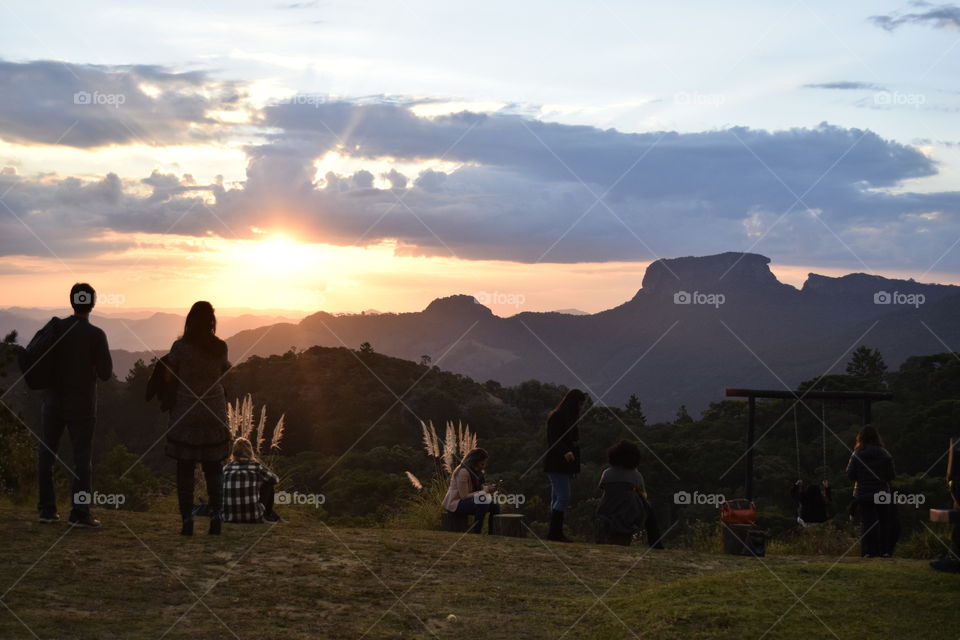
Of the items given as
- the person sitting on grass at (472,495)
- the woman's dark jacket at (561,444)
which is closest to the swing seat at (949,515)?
the woman's dark jacket at (561,444)

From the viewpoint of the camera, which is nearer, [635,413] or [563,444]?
[563,444]

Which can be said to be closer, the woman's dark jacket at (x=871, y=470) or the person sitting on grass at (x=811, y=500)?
the woman's dark jacket at (x=871, y=470)

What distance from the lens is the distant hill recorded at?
131875 mm

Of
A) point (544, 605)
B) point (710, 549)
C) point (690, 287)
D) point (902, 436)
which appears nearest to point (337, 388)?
point (902, 436)

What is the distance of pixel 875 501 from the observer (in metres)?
11.6

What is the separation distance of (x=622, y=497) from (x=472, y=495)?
1826 millimetres

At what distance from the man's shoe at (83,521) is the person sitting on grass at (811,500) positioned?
7938mm

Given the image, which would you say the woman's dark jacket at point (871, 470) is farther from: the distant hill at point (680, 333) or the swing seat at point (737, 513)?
the distant hill at point (680, 333)

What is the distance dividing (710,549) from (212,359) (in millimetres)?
6935

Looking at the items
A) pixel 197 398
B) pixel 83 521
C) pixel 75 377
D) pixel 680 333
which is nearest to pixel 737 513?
pixel 197 398

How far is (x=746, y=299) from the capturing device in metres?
177

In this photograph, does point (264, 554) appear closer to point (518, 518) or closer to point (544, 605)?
point (544, 605)

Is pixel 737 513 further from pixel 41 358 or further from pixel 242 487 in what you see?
pixel 41 358

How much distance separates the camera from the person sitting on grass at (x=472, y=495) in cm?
1270
